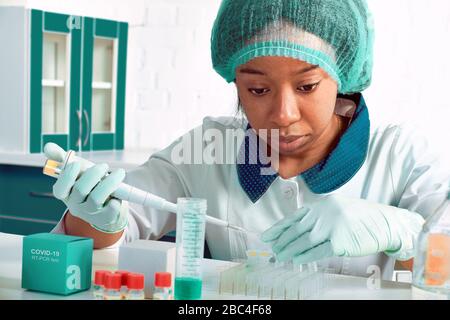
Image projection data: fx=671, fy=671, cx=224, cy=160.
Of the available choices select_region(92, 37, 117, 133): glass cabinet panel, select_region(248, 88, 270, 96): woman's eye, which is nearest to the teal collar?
select_region(248, 88, 270, 96): woman's eye

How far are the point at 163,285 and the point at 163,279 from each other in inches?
0.4

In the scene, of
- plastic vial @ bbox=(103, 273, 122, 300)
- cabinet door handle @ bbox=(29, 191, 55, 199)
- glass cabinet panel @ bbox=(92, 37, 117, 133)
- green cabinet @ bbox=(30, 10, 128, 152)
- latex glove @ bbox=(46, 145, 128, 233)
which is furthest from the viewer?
glass cabinet panel @ bbox=(92, 37, 117, 133)

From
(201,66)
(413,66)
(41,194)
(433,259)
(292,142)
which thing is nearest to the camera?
(433,259)

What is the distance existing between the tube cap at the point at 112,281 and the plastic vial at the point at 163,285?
6 centimetres

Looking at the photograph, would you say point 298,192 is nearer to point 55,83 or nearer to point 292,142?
point 292,142

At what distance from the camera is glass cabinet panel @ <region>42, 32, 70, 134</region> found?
3072 millimetres

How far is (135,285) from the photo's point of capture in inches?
40.6

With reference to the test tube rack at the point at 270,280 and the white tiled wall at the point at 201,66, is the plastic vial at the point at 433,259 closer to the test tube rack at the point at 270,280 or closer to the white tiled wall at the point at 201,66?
the test tube rack at the point at 270,280

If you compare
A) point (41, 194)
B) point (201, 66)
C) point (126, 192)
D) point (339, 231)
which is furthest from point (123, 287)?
point (201, 66)

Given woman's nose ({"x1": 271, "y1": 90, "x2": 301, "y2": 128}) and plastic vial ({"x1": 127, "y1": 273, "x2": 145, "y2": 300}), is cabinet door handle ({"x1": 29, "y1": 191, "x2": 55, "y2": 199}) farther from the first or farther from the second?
plastic vial ({"x1": 127, "y1": 273, "x2": 145, "y2": 300})

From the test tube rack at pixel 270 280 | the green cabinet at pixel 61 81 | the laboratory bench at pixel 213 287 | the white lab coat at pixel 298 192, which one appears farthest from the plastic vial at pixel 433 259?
the green cabinet at pixel 61 81

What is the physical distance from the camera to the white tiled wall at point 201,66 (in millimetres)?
2725

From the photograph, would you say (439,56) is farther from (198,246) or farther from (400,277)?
(198,246)
